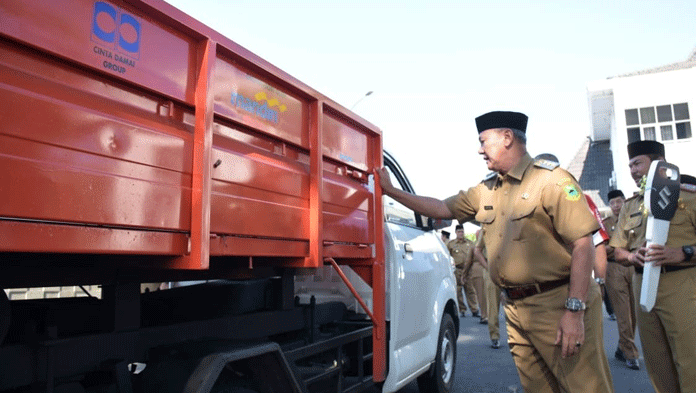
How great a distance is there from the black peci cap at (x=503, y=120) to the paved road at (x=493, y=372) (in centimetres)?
283

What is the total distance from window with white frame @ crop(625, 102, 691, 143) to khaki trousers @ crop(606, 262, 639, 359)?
42.1 feet

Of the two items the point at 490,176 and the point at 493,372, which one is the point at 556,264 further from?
the point at 493,372

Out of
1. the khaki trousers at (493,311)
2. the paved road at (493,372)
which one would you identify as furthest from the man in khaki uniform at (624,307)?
the khaki trousers at (493,311)

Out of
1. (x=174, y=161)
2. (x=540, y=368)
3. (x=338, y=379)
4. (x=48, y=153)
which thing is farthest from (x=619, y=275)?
(x=48, y=153)

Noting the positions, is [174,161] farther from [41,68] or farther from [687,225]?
[687,225]

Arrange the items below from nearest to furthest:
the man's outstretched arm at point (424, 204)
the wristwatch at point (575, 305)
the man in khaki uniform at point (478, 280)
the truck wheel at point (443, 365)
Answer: the wristwatch at point (575, 305)
the man's outstretched arm at point (424, 204)
the truck wheel at point (443, 365)
the man in khaki uniform at point (478, 280)

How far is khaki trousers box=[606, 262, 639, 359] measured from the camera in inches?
246

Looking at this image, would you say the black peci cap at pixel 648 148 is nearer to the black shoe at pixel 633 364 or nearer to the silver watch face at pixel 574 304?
the silver watch face at pixel 574 304

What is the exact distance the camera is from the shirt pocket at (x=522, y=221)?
9.64 ft

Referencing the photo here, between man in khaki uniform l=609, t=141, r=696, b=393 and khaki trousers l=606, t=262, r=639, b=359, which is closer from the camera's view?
man in khaki uniform l=609, t=141, r=696, b=393

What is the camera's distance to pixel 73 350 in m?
2.02

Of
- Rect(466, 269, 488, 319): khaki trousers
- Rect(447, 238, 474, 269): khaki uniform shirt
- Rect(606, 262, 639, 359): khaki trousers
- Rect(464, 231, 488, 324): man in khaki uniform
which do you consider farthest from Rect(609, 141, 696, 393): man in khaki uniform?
Rect(447, 238, 474, 269): khaki uniform shirt

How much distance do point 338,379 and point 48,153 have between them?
2305mm

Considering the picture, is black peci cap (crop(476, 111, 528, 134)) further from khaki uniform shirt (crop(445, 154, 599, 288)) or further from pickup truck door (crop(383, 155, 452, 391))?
pickup truck door (crop(383, 155, 452, 391))
